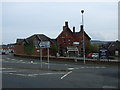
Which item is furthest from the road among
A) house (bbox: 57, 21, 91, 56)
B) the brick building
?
house (bbox: 57, 21, 91, 56)

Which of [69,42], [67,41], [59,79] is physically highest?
[67,41]

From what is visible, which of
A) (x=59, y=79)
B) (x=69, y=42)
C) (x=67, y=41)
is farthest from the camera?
(x=69, y=42)

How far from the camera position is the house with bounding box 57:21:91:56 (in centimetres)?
8162

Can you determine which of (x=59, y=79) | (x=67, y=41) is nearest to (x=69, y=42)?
(x=67, y=41)

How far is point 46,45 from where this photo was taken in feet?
96.0

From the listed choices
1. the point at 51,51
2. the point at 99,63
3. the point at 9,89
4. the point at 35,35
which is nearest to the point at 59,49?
the point at 51,51

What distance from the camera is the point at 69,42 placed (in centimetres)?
8406

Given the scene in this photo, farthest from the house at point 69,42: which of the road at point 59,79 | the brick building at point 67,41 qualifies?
the road at point 59,79

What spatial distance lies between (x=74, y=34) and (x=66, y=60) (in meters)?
41.5

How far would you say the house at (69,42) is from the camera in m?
81.6

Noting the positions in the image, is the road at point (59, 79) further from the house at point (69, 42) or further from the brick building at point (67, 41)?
the house at point (69, 42)

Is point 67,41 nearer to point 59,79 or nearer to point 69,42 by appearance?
point 69,42

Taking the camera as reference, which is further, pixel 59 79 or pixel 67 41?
pixel 67 41

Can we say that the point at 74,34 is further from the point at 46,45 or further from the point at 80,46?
the point at 46,45
